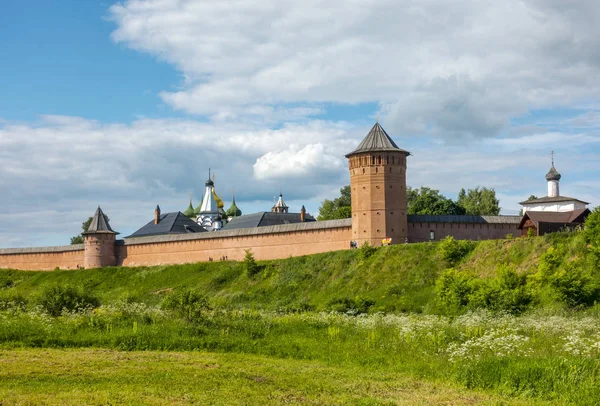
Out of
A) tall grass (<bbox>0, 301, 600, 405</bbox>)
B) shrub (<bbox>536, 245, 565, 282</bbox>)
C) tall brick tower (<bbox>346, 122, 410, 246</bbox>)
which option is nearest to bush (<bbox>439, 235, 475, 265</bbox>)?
shrub (<bbox>536, 245, 565, 282</bbox>)

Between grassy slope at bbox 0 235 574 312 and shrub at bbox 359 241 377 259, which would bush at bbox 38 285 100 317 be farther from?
shrub at bbox 359 241 377 259

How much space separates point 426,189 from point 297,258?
2636 cm

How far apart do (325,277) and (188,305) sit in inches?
652

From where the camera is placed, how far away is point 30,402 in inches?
424

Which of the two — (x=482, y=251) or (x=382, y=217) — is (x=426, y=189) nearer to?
(x=382, y=217)

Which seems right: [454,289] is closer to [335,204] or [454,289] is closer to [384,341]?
[384,341]

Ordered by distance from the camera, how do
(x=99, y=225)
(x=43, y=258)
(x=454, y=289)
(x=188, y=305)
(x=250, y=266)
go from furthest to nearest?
(x=43, y=258)
(x=99, y=225)
(x=250, y=266)
(x=454, y=289)
(x=188, y=305)

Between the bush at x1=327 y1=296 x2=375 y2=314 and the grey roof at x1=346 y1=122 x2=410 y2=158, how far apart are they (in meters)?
10.7

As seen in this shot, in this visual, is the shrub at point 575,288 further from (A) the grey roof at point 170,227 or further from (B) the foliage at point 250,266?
(A) the grey roof at point 170,227

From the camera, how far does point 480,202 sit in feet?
221

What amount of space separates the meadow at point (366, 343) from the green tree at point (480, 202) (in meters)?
33.7

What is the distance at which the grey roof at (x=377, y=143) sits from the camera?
3891 cm

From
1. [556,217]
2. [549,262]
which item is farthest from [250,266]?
[549,262]

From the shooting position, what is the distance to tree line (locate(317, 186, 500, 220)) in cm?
5844
